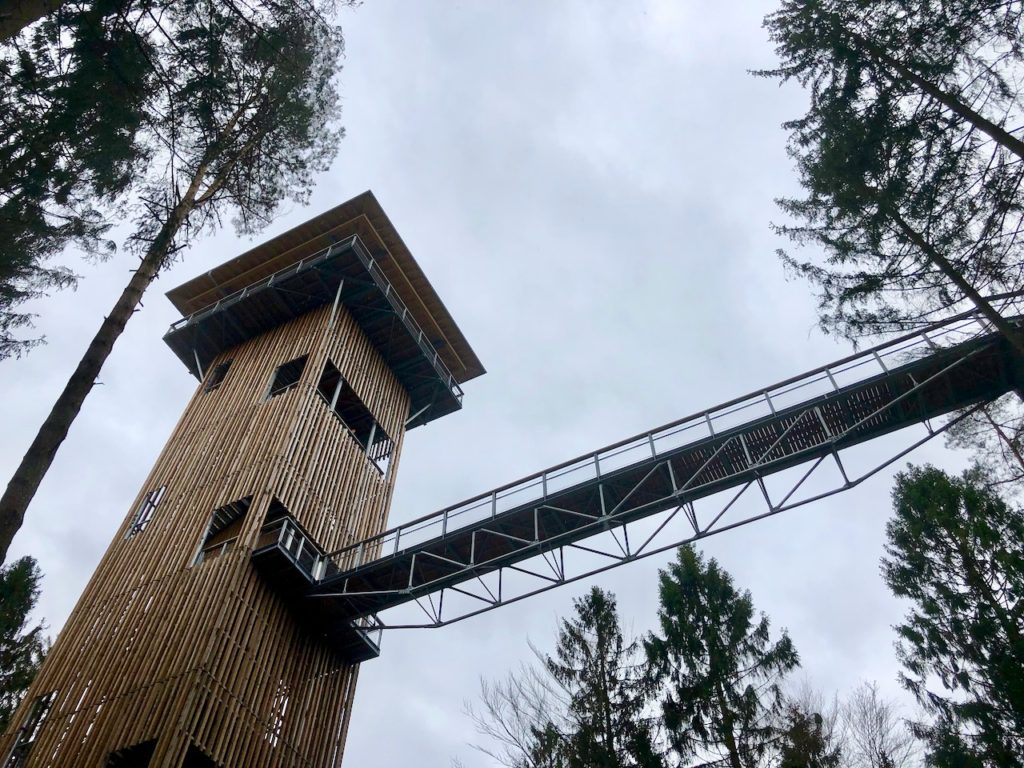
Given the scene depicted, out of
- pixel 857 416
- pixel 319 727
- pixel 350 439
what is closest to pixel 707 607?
pixel 857 416

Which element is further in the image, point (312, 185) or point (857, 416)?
point (857, 416)

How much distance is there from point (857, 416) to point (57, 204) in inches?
482

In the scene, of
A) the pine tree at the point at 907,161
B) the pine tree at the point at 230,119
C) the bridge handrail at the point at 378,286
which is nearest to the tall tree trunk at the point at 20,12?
the pine tree at the point at 230,119

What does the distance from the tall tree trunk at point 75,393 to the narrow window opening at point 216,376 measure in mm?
12575

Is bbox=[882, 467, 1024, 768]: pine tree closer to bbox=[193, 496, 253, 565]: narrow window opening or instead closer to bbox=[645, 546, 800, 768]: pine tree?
bbox=[645, 546, 800, 768]: pine tree

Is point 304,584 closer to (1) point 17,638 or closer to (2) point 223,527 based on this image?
(2) point 223,527

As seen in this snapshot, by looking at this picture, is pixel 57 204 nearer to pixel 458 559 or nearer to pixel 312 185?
pixel 312 185

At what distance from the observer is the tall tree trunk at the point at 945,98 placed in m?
10.2

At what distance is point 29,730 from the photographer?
49.5 feet

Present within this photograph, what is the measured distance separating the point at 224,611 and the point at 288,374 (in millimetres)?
7526

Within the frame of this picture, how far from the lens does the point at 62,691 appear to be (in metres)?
15.4

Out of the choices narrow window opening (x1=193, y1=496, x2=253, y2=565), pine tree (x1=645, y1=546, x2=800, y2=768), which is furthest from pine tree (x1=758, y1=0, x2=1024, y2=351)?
narrow window opening (x1=193, y1=496, x2=253, y2=565)

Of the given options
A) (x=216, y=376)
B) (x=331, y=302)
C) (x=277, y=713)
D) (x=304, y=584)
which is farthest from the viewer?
(x=216, y=376)

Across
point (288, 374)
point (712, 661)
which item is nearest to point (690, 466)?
point (712, 661)
